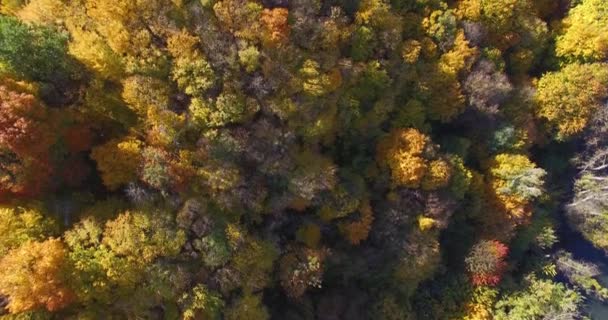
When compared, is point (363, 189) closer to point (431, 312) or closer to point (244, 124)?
point (244, 124)

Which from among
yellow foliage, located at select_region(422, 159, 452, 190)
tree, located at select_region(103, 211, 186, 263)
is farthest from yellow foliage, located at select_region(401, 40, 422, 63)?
tree, located at select_region(103, 211, 186, 263)

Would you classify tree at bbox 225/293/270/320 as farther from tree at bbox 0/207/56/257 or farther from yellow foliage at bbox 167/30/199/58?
yellow foliage at bbox 167/30/199/58

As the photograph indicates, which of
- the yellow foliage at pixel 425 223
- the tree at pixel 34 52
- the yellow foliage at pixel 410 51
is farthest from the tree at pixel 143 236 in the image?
the yellow foliage at pixel 410 51

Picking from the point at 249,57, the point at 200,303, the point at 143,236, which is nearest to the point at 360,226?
the point at 200,303

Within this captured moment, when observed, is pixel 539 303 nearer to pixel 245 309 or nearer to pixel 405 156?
pixel 405 156

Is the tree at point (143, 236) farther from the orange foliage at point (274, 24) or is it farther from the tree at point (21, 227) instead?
the orange foliage at point (274, 24)
